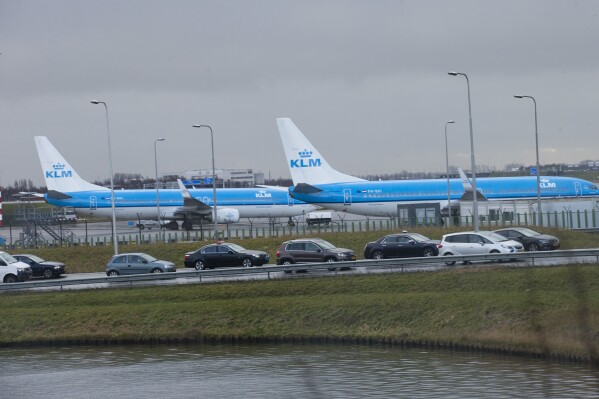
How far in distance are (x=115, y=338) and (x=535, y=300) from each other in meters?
16.4

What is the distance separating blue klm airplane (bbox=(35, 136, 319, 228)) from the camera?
288 feet

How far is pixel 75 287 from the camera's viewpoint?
1777 inches

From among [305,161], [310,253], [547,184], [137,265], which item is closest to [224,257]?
[137,265]

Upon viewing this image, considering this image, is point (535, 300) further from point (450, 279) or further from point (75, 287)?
point (75, 287)

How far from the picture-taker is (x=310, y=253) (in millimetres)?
46375

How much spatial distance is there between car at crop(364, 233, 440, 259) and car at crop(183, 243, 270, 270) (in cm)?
574

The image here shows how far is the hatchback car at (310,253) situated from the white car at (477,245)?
4887mm

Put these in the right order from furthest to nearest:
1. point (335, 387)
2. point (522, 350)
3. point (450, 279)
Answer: point (450, 279)
point (522, 350)
point (335, 387)

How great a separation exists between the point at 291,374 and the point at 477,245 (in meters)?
18.9

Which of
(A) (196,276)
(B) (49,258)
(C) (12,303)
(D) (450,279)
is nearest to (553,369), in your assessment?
(D) (450,279)

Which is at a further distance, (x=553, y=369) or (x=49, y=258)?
(x=49, y=258)

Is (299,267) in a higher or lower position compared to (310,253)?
lower

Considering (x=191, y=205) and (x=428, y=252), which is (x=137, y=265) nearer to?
(x=428, y=252)

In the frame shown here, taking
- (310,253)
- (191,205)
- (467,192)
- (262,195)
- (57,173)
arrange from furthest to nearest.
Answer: (262,195) < (57,173) < (191,205) < (467,192) < (310,253)
